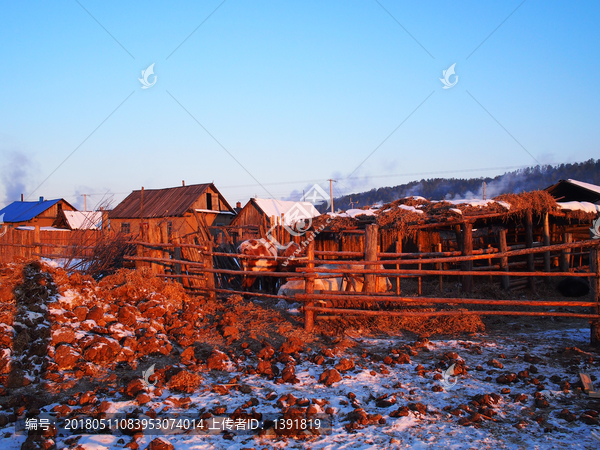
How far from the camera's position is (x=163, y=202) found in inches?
1000

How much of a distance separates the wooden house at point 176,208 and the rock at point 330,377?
20.6m

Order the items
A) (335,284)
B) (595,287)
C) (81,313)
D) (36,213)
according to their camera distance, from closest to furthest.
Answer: (595,287), (81,313), (335,284), (36,213)

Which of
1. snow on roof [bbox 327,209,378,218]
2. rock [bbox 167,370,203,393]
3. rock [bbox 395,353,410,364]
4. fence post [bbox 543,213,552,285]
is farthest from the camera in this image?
snow on roof [bbox 327,209,378,218]

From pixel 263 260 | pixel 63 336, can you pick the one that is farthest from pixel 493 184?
pixel 63 336

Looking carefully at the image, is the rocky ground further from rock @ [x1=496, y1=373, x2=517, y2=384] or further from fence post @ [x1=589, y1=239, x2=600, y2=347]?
fence post @ [x1=589, y1=239, x2=600, y2=347]

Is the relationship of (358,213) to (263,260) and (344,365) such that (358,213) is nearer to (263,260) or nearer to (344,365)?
(263,260)

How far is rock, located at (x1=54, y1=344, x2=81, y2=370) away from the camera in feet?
13.2

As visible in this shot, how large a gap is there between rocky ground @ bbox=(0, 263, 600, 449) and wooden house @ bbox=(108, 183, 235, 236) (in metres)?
18.1

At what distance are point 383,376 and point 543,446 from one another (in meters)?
1.59

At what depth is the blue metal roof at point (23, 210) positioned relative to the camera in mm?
29578

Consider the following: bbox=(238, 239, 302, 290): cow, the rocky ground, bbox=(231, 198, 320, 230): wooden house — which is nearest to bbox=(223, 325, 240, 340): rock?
the rocky ground

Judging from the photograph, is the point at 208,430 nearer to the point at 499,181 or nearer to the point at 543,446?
the point at 543,446

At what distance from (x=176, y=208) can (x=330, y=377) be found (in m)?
21.8

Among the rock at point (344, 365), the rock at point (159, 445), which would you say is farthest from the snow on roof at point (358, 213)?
the rock at point (159, 445)
